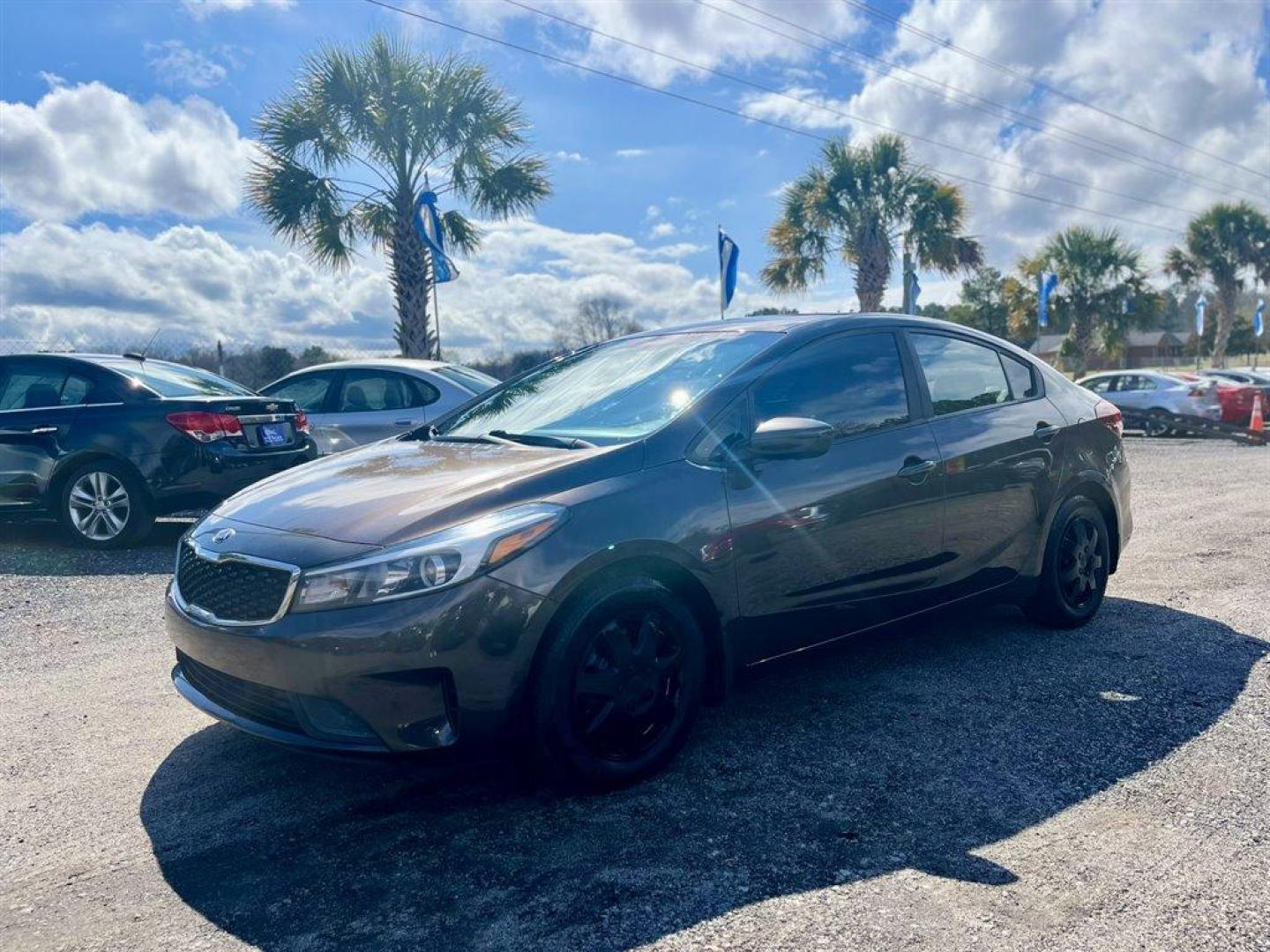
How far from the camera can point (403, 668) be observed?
272cm

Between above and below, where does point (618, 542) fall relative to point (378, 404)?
below

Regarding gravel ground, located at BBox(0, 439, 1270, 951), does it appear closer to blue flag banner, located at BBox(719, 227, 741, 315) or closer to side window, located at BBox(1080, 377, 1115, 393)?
blue flag banner, located at BBox(719, 227, 741, 315)

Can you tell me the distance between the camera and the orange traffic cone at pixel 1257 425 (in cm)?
1742

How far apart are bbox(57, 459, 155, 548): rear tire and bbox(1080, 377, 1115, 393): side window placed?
19.7 meters

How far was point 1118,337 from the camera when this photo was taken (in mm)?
34344

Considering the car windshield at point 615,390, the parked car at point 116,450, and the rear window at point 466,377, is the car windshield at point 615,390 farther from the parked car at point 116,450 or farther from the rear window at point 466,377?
the rear window at point 466,377

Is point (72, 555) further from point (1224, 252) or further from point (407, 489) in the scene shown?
point (1224, 252)

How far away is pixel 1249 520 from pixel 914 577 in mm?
5686

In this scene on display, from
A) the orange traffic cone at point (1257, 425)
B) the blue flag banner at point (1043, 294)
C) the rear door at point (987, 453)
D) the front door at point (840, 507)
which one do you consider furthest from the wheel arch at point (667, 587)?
the blue flag banner at point (1043, 294)

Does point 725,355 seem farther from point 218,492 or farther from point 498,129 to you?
point 498,129

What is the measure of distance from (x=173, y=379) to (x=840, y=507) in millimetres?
5927

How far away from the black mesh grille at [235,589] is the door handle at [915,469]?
7.71 feet

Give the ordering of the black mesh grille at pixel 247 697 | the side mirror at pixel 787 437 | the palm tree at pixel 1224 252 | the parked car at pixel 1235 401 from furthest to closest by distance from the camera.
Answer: the palm tree at pixel 1224 252, the parked car at pixel 1235 401, the side mirror at pixel 787 437, the black mesh grille at pixel 247 697

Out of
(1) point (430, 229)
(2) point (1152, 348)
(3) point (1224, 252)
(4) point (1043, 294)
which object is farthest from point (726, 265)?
(2) point (1152, 348)
